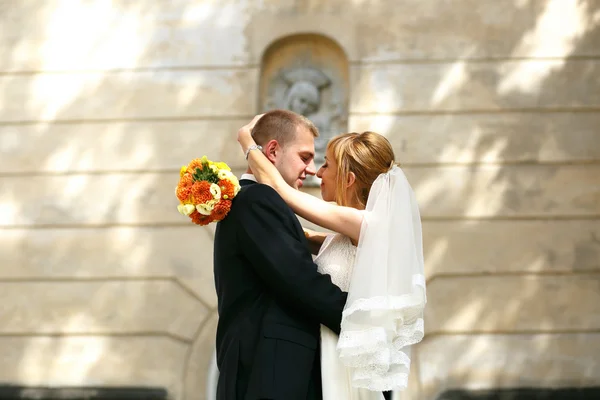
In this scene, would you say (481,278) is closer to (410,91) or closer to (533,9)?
(410,91)

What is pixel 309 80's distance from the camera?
7211mm

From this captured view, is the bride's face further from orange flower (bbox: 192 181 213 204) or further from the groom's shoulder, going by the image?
orange flower (bbox: 192 181 213 204)

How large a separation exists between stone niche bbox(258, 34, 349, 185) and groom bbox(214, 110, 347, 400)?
3.90m

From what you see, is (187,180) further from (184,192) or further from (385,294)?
(385,294)

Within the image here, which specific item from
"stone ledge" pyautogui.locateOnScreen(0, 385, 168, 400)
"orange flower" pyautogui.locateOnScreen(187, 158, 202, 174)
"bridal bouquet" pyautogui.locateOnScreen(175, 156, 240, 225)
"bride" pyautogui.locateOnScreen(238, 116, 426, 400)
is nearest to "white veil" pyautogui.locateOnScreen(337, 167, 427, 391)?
"bride" pyautogui.locateOnScreen(238, 116, 426, 400)

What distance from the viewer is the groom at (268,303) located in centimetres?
298

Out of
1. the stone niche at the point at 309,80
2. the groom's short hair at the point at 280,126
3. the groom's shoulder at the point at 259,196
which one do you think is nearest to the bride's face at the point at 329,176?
the groom's short hair at the point at 280,126

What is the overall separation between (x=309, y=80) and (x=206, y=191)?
4229mm

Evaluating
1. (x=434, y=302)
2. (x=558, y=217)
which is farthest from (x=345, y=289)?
(x=558, y=217)

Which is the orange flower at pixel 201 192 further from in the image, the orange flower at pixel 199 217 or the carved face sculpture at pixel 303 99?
the carved face sculpture at pixel 303 99

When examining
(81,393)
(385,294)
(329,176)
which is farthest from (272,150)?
(81,393)

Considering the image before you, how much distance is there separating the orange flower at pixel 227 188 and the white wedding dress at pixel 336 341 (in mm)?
471

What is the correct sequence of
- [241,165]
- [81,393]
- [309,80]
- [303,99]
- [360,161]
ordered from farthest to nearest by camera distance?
[309,80] → [303,99] → [241,165] → [81,393] → [360,161]

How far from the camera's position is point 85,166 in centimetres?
708
